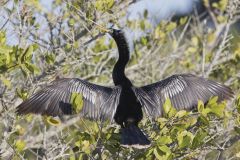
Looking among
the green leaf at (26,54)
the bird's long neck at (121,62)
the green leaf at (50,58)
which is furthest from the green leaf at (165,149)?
the green leaf at (50,58)

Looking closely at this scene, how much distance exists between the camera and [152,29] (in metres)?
6.86

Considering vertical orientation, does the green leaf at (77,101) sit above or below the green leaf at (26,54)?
below

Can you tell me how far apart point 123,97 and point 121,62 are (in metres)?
0.39

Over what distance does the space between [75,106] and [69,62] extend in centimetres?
123

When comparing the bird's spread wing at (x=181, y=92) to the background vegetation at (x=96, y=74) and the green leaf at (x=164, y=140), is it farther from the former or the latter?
the green leaf at (x=164, y=140)

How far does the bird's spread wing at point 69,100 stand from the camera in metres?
4.85

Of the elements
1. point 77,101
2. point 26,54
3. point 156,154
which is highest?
point 26,54

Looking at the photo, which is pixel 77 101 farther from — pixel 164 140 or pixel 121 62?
pixel 121 62

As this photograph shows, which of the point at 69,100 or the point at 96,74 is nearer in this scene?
the point at 69,100

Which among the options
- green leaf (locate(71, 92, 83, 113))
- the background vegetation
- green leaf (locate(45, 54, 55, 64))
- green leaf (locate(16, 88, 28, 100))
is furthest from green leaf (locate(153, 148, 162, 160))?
green leaf (locate(45, 54, 55, 64))

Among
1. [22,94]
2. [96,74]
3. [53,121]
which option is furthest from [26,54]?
[96,74]

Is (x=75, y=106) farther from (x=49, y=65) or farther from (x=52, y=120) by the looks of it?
(x=49, y=65)

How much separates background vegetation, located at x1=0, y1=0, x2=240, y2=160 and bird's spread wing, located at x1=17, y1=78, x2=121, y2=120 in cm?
9

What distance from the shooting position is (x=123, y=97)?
5.38 m
